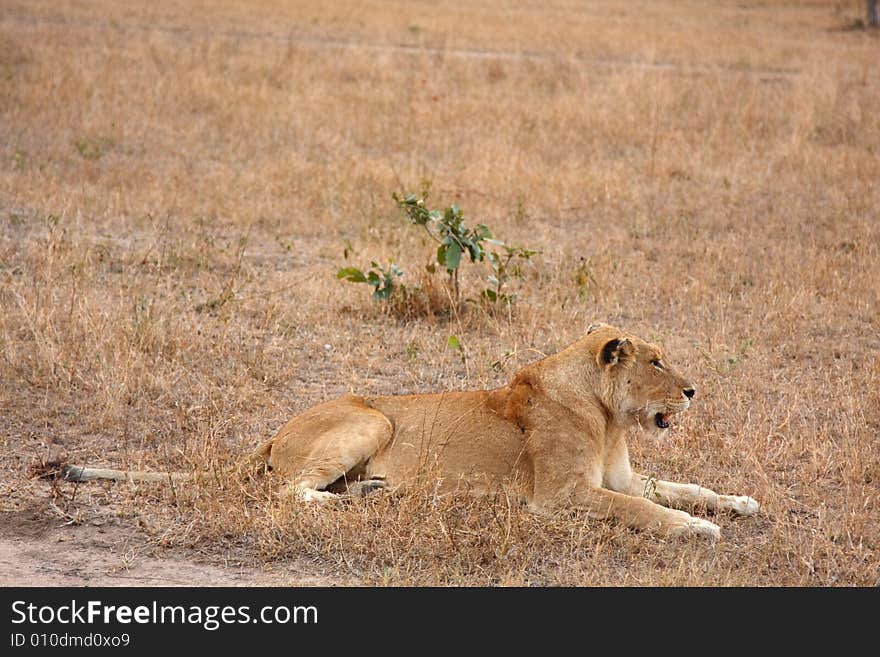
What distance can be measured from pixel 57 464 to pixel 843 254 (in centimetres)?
664

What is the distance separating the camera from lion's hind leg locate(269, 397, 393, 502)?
514 centimetres

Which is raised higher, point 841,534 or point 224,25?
point 224,25

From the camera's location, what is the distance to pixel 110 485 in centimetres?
533

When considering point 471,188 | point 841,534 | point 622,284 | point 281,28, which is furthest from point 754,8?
point 841,534

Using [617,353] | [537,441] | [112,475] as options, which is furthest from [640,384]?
[112,475]

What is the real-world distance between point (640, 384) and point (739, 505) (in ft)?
2.38

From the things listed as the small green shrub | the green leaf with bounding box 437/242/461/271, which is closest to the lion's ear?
the small green shrub

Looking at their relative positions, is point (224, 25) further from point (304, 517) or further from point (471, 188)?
point (304, 517)

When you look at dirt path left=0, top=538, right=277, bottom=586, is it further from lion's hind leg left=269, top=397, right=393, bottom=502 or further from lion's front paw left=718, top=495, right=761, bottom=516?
lion's front paw left=718, top=495, right=761, bottom=516

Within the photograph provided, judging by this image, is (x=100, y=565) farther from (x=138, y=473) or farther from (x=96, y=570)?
(x=138, y=473)

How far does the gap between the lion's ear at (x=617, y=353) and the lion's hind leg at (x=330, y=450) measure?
102 centimetres

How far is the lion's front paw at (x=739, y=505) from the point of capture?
5.22 metres

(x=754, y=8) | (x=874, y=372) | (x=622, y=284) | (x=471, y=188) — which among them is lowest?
(x=874, y=372)

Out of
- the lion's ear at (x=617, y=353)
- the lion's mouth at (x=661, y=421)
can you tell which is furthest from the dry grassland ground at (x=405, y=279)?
the lion's ear at (x=617, y=353)
